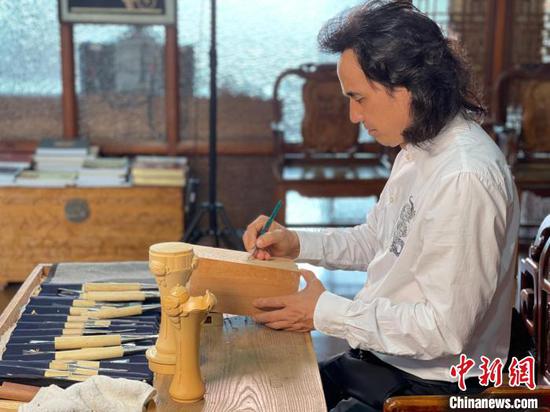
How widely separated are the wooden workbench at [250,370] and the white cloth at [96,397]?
0.04m

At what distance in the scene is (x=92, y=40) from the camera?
4.78 metres

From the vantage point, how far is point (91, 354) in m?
1.56

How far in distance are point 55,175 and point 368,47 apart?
2812mm

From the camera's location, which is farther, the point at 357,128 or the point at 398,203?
the point at 357,128

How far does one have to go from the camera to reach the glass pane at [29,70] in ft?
15.5

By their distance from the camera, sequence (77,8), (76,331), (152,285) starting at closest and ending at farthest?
1. (76,331)
2. (152,285)
3. (77,8)

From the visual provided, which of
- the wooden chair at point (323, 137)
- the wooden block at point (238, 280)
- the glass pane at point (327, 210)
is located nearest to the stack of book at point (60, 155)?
the wooden chair at point (323, 137)

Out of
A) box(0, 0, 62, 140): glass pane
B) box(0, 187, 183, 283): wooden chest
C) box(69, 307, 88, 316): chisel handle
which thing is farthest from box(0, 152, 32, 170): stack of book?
box(69, 307, 88, 316): chisel handle

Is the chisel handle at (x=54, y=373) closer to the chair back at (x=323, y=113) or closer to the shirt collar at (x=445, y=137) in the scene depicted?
the shirt collar at (x=445, y=137)

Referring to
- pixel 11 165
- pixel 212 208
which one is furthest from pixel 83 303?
pixel 11 165

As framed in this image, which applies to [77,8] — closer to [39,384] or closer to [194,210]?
[194,210]

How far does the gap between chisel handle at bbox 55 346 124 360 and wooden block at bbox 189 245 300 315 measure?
0.25m

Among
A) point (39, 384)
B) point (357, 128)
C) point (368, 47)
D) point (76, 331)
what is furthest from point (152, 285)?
point (357, 128)

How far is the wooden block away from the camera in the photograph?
177 centimetres
